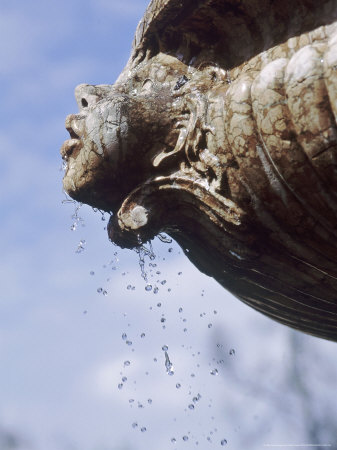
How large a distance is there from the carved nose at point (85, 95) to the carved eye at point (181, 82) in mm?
352

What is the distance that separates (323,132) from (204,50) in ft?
3.12

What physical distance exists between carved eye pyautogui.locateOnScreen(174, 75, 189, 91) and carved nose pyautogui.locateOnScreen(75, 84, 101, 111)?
352mm

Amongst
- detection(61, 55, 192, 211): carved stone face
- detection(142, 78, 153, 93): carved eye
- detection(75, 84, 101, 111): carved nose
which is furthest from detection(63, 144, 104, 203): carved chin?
detection(142, 78, 153, 93): carved eye

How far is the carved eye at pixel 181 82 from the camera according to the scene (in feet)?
12.4

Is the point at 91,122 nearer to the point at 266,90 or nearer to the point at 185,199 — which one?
the point at 185,199

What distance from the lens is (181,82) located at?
12.5 ft

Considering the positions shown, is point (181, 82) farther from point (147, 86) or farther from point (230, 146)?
point (230, 146)

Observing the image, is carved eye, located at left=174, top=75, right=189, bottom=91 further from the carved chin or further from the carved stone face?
the carved chin

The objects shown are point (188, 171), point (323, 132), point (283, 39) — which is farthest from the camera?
point (188, 171)

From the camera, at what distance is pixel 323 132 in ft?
9.88

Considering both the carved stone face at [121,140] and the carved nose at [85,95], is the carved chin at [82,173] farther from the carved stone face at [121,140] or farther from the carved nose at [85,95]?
the carved nose at [85,95]

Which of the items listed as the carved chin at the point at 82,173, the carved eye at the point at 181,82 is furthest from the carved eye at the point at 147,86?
the carved chin at the point at 82,173

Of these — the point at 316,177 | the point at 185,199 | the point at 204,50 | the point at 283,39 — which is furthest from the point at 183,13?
the point at 316,177

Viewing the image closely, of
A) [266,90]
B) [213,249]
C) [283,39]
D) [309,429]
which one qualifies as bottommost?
[213,249]
